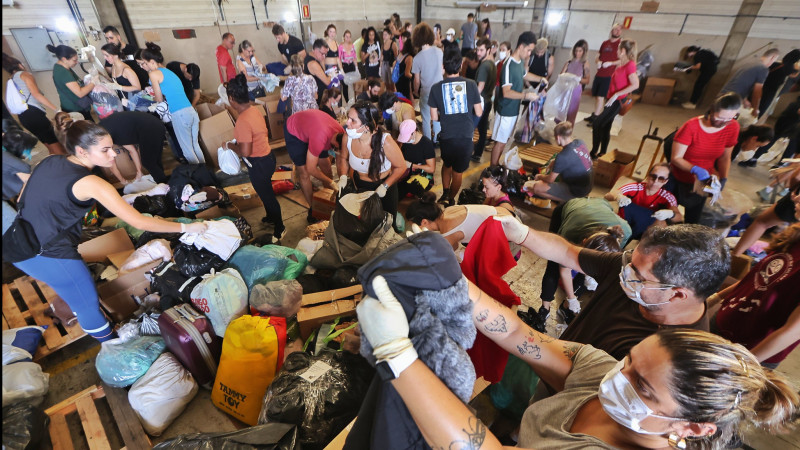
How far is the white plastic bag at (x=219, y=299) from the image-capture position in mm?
2654

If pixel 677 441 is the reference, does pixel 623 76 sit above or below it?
above

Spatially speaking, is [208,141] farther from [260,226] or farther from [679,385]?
[679,385]

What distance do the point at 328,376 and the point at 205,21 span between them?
9906 millimetres

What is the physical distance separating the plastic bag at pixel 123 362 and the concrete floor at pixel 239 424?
44 centimetres

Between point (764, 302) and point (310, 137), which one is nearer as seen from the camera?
point (764, 302)

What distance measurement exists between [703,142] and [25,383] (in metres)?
5.97

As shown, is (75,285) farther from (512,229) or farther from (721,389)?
(721,389)

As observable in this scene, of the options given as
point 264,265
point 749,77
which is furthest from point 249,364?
point 749,77

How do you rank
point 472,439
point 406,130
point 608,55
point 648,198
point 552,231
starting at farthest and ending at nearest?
point 608,55 → point 406,130 → point 648,198 → point 552,231 → point 472,439

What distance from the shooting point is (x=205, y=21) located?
869cm

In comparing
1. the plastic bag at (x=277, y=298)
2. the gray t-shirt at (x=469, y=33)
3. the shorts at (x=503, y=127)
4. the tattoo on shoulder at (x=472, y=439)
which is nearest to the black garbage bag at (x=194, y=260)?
the plastic bag at (x=277, y=298)

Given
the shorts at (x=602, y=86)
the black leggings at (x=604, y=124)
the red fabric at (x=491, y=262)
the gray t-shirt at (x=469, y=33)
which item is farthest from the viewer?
the gray t-shirt at (x=469, y=33)

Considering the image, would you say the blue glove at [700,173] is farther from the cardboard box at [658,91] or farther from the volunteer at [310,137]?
the cardboard box at [658,91]

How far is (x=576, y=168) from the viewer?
3.66 m
